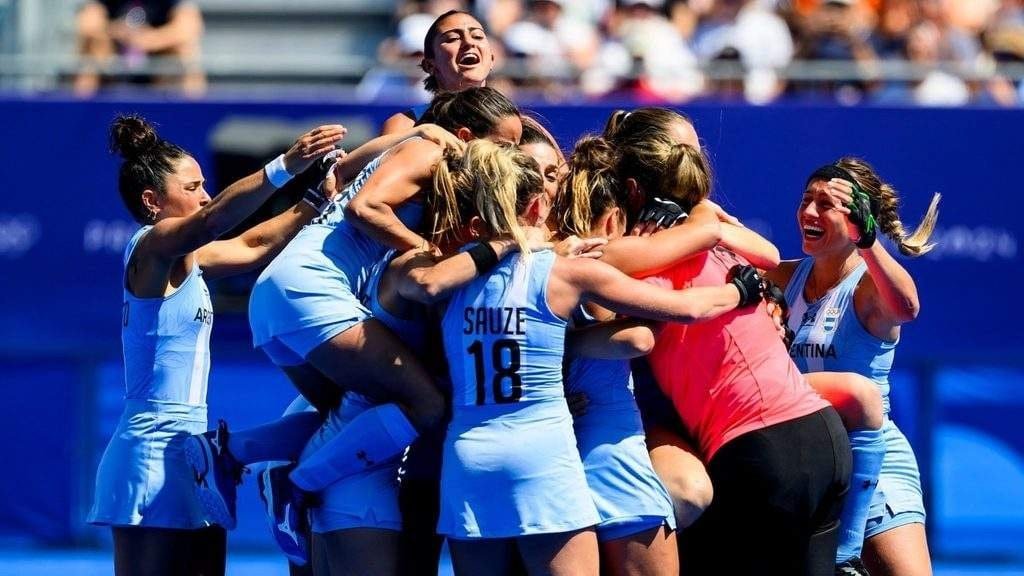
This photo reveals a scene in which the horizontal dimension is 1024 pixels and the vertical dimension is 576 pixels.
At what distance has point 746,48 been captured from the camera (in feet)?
31.1

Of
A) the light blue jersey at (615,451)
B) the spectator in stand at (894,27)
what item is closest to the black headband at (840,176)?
the light blue jersey at (615,451)

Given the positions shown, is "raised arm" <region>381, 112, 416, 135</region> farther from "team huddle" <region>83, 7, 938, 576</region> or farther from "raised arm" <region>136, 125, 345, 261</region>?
"raised arm" <region>136, 125, 345, 261</region>

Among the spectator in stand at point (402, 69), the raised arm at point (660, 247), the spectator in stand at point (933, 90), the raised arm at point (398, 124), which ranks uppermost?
the spectator in stand at point (402, 69)

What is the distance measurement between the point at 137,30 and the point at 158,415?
555 centimetres

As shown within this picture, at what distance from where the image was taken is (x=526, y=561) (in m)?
3.92

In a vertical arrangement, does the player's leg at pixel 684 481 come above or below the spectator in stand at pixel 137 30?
below

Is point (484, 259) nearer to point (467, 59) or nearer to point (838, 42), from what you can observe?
point (467, 59)

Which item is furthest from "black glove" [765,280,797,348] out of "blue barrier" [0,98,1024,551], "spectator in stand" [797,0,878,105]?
"spectator in stand" [797,0,878,105]

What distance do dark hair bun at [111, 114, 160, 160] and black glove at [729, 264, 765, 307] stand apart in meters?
1.91

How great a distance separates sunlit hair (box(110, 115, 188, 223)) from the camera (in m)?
4.79

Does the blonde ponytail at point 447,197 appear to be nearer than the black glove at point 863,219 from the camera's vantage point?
Yes

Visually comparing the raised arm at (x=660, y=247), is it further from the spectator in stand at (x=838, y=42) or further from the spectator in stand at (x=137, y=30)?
the spectator in stand at (x=137, y=30)

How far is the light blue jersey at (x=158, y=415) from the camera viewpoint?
457cm

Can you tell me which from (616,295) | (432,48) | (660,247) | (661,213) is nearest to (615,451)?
(616,295)
